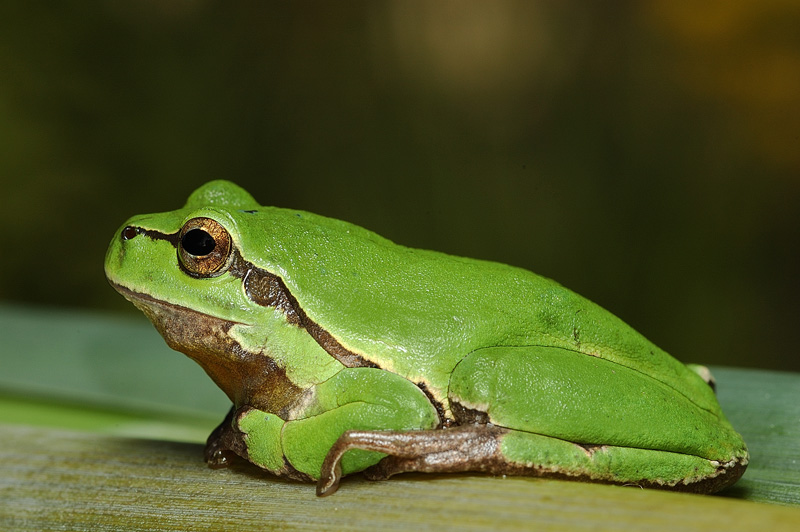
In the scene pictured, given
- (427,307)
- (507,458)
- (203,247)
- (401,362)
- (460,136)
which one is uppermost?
(460,136)

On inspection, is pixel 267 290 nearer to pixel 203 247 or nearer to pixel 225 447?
pixel 203 247

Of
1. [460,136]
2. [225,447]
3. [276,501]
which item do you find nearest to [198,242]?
[225,447]

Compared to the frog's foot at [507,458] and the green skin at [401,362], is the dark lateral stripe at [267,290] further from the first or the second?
the frog's foot at [507,458]

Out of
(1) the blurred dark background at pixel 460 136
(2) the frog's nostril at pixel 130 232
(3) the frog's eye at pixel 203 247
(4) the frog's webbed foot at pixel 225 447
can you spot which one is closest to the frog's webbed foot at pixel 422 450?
(4) the frog's webbed foot at pixel 225 447

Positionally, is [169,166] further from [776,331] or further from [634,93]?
[776,331]

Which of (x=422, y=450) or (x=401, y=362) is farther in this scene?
(x=401, y=362)

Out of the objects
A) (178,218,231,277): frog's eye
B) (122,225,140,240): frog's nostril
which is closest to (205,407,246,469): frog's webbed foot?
(178,218,231,277): frog's eye

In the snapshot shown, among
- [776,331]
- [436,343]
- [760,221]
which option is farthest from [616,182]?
[436,343]
